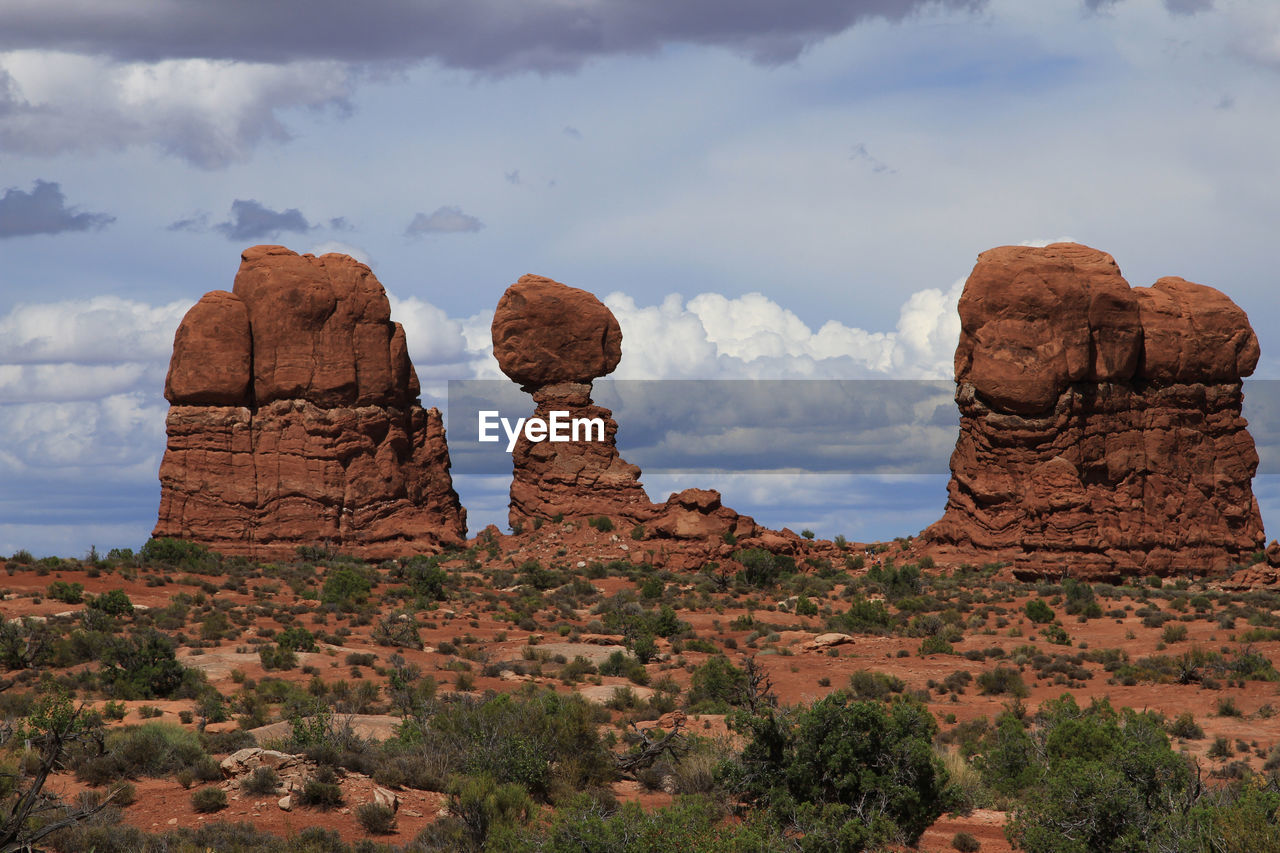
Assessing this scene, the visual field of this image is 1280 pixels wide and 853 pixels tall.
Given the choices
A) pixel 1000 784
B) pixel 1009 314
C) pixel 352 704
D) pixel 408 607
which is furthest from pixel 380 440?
pixel 1000 784

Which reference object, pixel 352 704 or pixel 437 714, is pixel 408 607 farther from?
pixel 437 714

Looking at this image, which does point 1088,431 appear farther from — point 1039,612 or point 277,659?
point 277,659

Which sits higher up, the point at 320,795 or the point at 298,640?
the point at 298,640

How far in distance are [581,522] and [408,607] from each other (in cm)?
1295

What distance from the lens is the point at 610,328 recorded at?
5403 centimetres

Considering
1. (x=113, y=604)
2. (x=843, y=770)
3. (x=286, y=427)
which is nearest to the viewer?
(x=843, y=770)

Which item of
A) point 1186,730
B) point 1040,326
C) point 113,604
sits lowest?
point 1186,730

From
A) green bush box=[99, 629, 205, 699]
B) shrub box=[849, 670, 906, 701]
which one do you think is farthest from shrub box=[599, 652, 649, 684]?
green bush box=[99, 629, 205, 699]

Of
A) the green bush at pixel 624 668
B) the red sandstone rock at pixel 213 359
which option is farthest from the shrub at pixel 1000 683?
the red sandstone rock at pixel 213 359

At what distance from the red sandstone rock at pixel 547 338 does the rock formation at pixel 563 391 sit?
1.6 inches

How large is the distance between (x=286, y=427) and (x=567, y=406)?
11.3 metres

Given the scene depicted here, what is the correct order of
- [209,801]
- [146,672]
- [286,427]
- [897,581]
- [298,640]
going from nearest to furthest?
[209,801]
[146,672]
[298,640]
[897,581]
[286,427]

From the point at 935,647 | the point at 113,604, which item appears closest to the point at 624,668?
the point at 935,647

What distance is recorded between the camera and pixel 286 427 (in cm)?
5106
